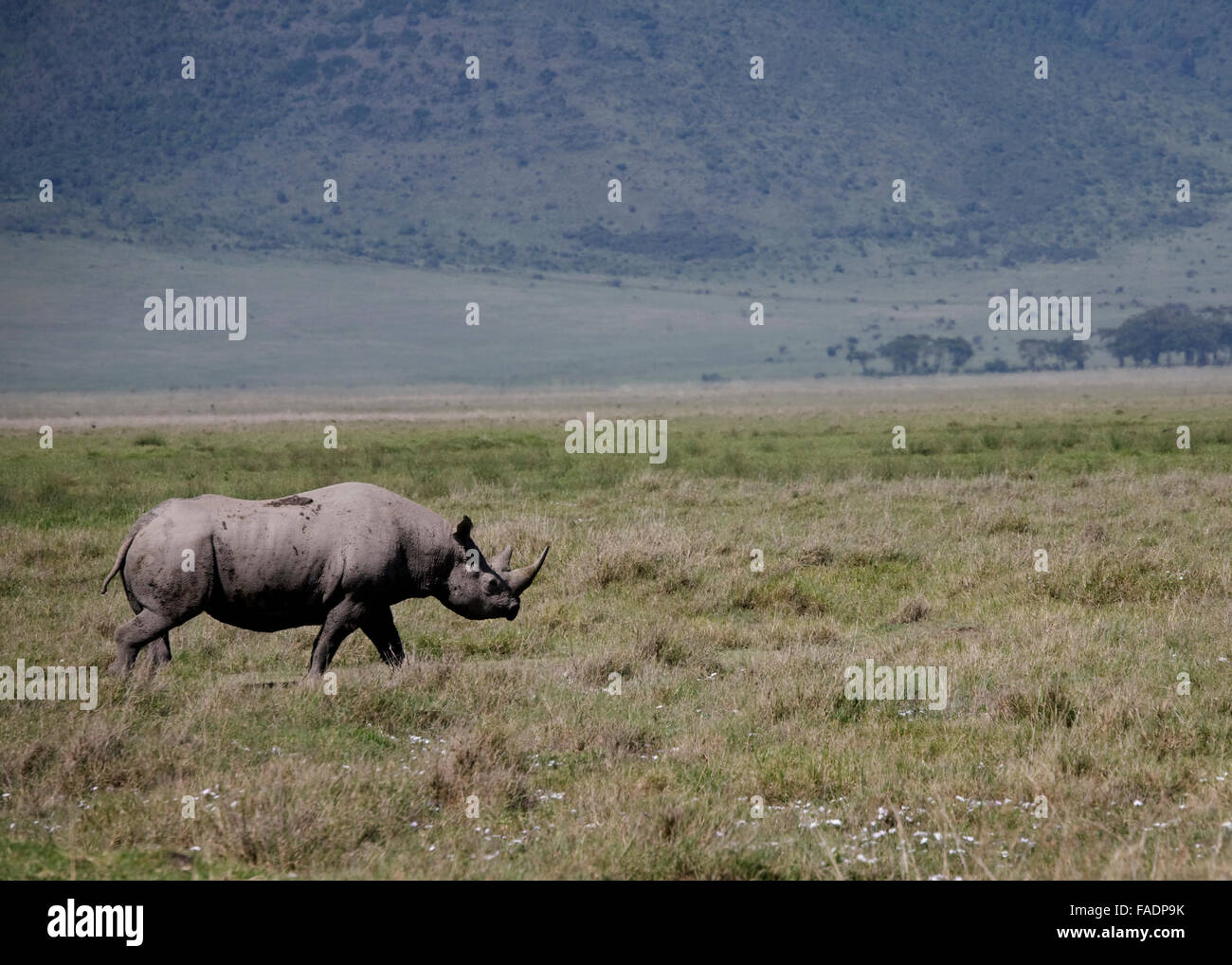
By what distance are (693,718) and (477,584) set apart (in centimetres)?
220

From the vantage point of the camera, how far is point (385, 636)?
11.2 m

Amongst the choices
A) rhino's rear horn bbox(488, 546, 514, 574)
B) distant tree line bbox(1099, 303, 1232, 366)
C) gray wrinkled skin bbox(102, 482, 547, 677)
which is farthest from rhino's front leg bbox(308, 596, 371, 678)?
distant tree line bbox(1099, 303, 1232, 366)

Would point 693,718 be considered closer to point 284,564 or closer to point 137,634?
point 284,564

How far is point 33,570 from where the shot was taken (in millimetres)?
16594

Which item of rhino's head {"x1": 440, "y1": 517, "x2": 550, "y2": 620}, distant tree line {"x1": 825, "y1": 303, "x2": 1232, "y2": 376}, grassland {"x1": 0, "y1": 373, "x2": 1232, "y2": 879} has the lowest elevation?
grassland {"x1": 0, "y1": 373, "x2": 1232, "y2": 879}

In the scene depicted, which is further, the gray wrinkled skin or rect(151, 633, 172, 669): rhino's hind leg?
rect(151, 633, 172, 669): rhino's hind leg

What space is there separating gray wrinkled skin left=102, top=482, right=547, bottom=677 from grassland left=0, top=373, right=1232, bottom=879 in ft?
1.60

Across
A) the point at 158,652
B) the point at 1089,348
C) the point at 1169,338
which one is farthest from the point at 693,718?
the point at 1169,338

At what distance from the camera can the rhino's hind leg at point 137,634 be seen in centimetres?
1039

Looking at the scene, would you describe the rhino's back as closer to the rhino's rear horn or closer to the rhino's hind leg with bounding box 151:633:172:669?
the rhino's hind leg with bounding box 151:633:172:669

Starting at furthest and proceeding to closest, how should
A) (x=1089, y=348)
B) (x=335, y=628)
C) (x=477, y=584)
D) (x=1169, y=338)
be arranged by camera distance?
(x=1089, y=348)
(x=1169, y=338)
(x=477, y=584)
(x=335, y=628)

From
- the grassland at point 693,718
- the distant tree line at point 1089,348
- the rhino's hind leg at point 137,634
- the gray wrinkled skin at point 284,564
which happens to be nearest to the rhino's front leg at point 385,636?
the gray wrinkled skin at point 284,564

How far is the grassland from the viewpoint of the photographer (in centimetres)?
704

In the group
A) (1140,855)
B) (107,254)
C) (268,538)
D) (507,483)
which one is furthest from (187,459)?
(107,254)
